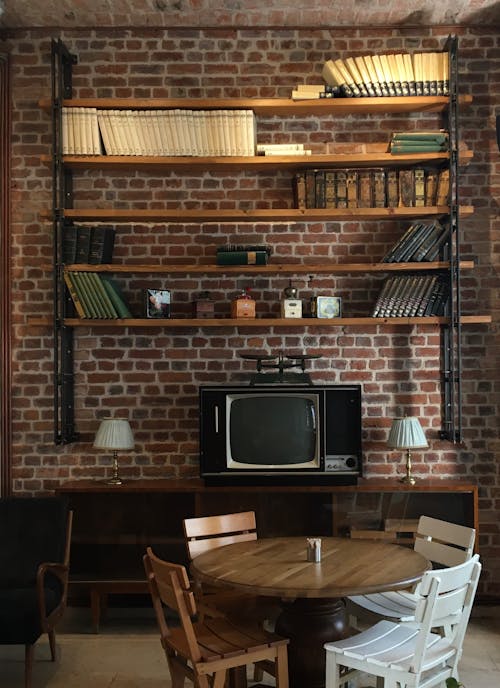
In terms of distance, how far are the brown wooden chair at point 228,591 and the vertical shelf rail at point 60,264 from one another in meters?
1.37

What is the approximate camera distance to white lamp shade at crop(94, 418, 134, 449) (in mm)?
A: 4883

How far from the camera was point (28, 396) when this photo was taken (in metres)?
5.25

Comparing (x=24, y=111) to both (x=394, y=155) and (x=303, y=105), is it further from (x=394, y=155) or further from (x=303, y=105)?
(x=394, y=155)

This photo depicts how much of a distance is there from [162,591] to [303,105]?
306 cm

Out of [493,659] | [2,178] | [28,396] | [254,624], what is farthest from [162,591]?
[2,178]

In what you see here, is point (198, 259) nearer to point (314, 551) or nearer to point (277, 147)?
point (277, 147)

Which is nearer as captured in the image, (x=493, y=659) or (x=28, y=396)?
(x=493, y=659)

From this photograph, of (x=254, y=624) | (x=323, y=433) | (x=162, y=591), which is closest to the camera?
(x=162, y=591)

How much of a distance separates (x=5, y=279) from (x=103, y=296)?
27.8 inches

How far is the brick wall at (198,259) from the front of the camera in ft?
17.2

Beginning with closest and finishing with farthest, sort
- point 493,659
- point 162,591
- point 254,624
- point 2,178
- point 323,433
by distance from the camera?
1. point 162,591
2. point 254,624
3. point 493,659
4. point 323,433
5. point 2,178

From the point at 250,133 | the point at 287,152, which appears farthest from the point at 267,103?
the point at 287,152

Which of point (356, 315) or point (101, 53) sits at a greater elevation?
point (101, 53)

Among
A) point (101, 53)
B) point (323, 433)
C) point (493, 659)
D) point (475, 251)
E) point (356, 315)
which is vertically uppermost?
point (101, 53)
